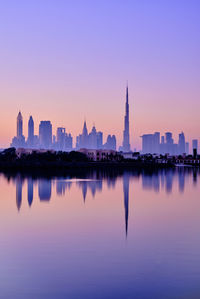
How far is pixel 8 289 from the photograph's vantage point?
40.8 feet

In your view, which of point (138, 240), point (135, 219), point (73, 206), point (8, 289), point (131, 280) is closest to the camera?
point (8, 289)

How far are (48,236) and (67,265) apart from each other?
661cm

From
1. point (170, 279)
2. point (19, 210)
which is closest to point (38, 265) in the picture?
point (170, 279)

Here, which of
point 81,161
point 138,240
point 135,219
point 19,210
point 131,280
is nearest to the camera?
point 131,280

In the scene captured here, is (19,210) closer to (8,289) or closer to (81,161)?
(8,289)

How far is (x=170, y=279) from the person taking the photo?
13.4 metres

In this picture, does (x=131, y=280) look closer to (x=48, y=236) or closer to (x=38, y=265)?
(x=38, y=265)

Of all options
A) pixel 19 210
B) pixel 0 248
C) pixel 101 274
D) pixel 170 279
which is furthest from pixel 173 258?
pixel 19 210

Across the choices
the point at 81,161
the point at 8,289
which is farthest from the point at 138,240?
the point at 81,161

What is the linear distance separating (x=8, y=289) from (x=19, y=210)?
70.4 feet

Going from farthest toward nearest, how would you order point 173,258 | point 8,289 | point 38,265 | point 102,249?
1. point 102,249
2. point 173,258
3. point 38,265
4. point 8,289

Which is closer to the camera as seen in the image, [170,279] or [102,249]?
[170,279]

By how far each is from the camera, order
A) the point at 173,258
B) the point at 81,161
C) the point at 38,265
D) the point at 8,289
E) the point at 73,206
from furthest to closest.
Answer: the point at 81,161, the point at 73,206, the point at 173,258, the point at 38,265, the point at 8,289

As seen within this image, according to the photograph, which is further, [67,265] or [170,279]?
[67,265]
